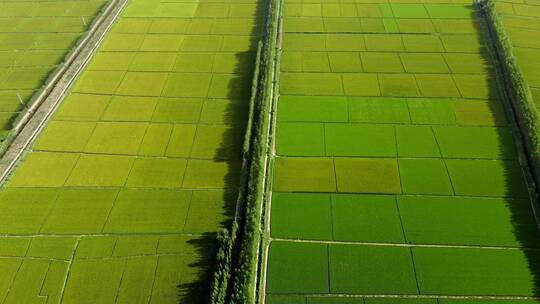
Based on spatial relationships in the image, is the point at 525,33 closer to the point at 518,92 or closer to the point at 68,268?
the point at 518,92

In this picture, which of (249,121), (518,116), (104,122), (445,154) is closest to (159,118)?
(104,122)

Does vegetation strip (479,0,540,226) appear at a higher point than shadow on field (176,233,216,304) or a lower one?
higher

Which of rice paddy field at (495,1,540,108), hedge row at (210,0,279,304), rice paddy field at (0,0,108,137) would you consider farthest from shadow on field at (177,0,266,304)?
rice paddy field at (495,1,540,108)

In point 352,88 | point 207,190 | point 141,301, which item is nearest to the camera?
point 141,301

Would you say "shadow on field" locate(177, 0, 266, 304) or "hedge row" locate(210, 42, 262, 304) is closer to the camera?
"hedge row" locate(210, 42, 262, 304)

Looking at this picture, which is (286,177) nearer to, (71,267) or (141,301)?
(141,301)

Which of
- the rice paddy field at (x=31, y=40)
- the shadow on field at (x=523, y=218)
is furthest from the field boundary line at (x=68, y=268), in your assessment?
the shadow on field at (x=523, y=218)

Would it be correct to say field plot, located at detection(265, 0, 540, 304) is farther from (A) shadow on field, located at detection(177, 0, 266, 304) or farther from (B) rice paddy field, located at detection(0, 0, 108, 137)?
(B) rice paddy field, located at detection(0, 0, 108, 137)
